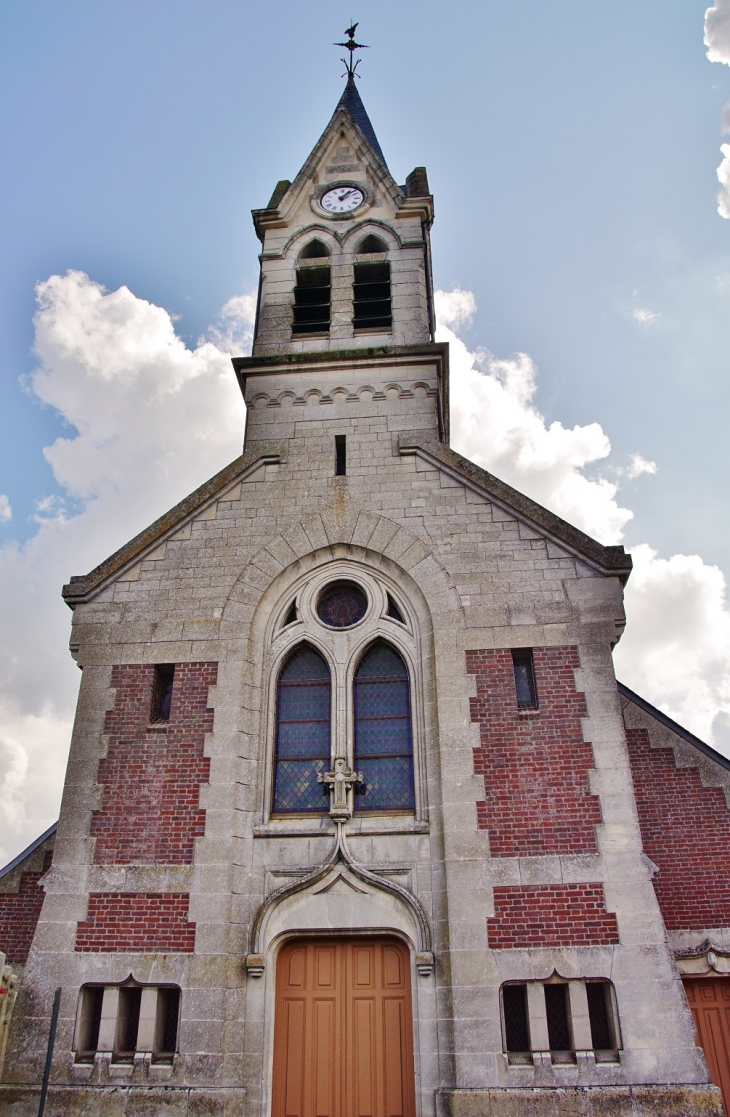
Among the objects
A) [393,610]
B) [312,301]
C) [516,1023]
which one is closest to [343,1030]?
[516,1023]

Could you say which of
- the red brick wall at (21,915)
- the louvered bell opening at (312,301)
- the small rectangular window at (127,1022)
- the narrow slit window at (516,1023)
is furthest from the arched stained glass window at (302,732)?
the louvered bell opening at (312,301)

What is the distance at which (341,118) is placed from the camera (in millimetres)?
17359

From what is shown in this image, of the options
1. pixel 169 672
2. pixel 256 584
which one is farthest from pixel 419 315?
pixel 169 672

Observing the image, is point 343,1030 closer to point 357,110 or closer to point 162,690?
point 162,690

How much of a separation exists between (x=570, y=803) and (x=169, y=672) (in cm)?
532

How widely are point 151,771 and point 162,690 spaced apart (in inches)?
46.8

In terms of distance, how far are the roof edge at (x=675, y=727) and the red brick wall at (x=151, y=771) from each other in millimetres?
5558

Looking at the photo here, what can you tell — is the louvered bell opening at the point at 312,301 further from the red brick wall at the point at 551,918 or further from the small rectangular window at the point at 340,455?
the red brick wall at the point at 551,918

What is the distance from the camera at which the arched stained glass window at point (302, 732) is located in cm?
1030

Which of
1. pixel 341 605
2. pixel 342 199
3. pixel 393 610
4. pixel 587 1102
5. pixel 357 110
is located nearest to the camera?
pixel 587 1102

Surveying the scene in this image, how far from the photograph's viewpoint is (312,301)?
49.6 feet

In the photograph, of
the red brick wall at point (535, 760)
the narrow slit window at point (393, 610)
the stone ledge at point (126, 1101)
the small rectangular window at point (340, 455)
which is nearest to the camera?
the stone ledge at point (126, 1101)

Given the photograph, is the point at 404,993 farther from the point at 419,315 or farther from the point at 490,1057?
the point at 419,315

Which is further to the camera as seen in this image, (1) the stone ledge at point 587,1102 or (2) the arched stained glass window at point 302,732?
(2) the arched stained glass window at point 302,732
